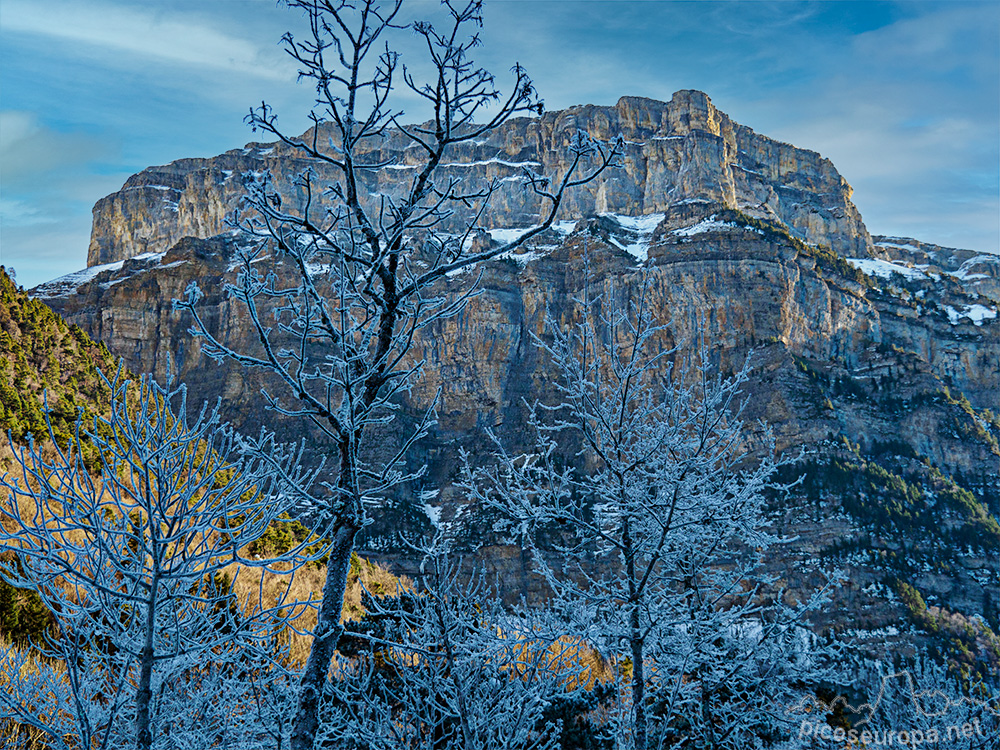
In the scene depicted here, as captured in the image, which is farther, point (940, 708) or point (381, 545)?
point (381, 545)

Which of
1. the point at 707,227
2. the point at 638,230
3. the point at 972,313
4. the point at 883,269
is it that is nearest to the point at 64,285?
the point at 638,230

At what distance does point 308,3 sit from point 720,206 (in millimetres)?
91870

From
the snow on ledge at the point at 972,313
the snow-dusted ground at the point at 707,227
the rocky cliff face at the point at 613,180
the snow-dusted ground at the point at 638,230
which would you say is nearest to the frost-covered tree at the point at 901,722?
the snow-dusted ground at the point at 638,230

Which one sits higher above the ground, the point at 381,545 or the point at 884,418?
the point at 884,418

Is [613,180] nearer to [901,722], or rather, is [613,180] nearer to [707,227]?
[707,227]

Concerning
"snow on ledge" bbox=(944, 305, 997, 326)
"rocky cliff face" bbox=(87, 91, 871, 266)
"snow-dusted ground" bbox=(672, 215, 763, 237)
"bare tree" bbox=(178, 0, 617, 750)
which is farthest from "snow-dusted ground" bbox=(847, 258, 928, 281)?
"bare tree" bbox=(178, 0, 617, 750)

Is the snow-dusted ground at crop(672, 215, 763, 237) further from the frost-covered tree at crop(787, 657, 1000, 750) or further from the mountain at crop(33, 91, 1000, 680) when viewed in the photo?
the frost-covered tree at crop(787, 657, 1000, 750)

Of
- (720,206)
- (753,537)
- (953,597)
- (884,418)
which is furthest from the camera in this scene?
(720,206)

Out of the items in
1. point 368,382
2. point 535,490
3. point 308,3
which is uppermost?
point 308,3

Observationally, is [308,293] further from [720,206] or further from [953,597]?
[720,206]

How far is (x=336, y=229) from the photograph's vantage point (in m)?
3.36

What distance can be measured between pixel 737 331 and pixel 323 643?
75.0 m

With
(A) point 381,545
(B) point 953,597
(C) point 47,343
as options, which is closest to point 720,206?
(B) point 953,597

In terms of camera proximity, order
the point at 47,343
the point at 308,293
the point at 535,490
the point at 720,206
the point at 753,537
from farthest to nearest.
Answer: the point at 720,206 < the point at 47,343 < the point at 753,537 < the point at 535,490 < the point at 308,293
